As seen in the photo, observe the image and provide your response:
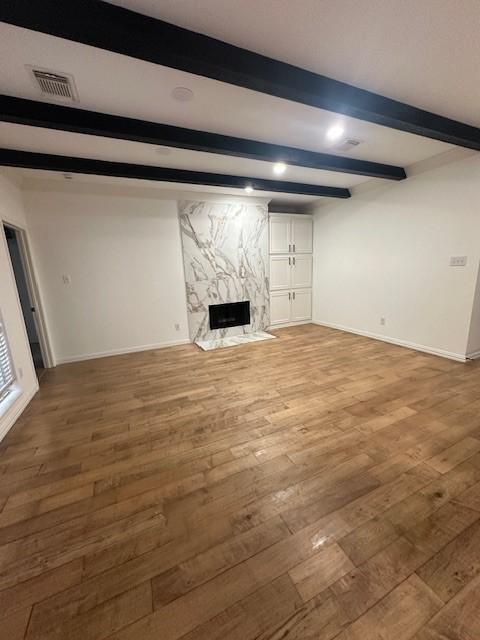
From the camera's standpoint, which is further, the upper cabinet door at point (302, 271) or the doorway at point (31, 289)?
the upper cabinet door at point (302, 271)

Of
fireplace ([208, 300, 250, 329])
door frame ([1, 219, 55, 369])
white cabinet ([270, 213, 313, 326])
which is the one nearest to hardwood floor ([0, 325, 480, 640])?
door frame ([1, 219, 55, 369])

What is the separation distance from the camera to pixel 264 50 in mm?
1570

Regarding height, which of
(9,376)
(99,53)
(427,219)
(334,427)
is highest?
(99,53)

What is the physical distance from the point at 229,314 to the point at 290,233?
216cm

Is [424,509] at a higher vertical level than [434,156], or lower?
lower

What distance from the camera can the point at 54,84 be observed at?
1756 mm

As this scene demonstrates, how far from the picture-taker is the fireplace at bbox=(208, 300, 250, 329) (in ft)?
16.3

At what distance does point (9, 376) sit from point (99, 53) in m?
2.90

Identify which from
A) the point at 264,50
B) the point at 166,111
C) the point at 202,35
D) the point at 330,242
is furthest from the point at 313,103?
the point at 330,242

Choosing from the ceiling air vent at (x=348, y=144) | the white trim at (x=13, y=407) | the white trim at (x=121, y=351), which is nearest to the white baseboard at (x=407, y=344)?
the ceiling air vent at (x=348, y=144)

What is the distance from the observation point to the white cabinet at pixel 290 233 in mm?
5266

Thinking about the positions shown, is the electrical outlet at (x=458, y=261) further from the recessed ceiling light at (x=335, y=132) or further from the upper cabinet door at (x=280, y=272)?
the upper cabinet door at (x=280, y=272)

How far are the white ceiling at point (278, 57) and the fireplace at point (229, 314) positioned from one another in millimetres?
2885

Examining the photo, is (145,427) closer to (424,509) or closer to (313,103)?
(424,509)
